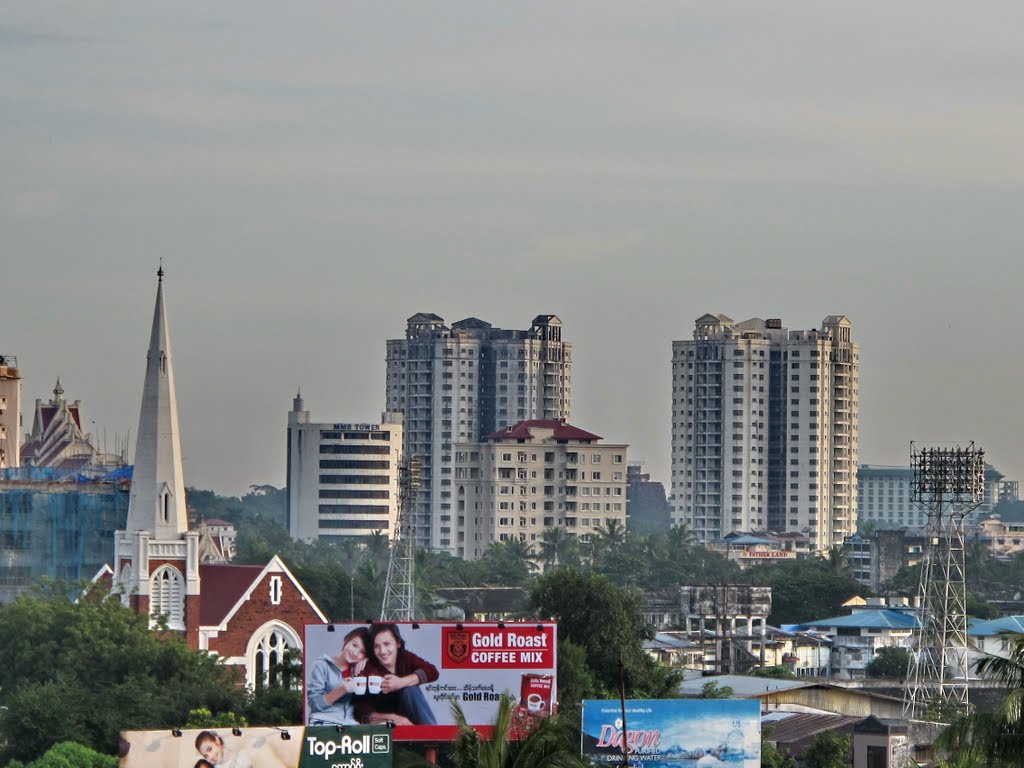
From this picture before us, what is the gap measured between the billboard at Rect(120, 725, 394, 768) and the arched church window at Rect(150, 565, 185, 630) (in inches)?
1358

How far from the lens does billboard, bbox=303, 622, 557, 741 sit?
53.0m

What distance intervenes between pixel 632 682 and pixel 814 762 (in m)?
10.1

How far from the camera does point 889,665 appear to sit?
4638 inches

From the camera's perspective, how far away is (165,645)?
7162cm

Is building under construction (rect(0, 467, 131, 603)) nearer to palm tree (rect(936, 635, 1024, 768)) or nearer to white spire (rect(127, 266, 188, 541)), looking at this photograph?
white spire (rect(127, 266, 188, 541))

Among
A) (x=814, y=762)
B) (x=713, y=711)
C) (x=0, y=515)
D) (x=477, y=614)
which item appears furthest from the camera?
(x=477, y=614)

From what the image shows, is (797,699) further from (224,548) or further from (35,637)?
(224,548)

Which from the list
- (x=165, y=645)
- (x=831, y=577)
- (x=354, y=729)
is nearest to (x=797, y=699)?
(x=165, y=645)

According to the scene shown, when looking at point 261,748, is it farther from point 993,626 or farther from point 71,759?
point 993,626

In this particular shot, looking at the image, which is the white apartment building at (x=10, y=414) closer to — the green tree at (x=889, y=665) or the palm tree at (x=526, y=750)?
the green tree at (x=889, y=665)

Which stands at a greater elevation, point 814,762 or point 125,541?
point 125,541

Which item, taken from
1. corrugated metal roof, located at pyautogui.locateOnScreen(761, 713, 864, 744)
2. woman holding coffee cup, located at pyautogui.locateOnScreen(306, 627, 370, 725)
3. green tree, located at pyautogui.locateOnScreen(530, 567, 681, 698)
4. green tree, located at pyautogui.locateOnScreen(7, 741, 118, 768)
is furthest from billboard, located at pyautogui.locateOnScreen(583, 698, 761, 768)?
green tree, located at pyautogui.locateOnScreen(530, 567, 681, 698)

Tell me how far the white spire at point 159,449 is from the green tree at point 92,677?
3409 mm

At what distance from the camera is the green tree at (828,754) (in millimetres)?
61812
